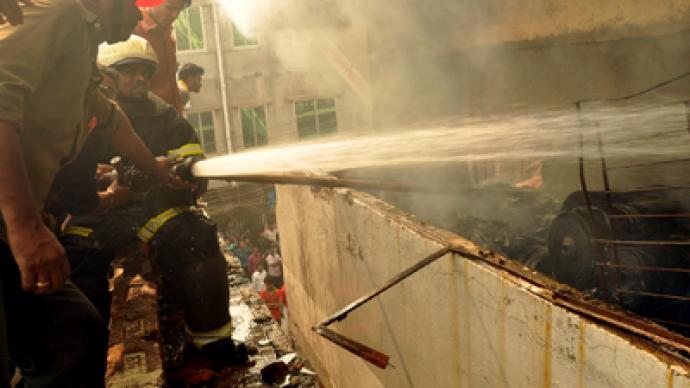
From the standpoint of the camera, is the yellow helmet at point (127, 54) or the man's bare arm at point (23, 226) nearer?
the man's bare arm at point (23, 226)

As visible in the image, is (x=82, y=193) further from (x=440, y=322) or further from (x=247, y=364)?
(x=440, y=322)

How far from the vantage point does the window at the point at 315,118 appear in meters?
18.8

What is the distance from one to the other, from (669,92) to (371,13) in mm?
4036

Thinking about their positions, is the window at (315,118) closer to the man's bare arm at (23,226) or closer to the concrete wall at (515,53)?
the concrete wall at (515,53)

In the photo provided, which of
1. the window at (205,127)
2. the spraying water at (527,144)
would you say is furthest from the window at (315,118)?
the spraying water at (527,144)

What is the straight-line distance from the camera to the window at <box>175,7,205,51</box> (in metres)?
17.4

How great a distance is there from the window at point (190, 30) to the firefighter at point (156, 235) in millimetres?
14789

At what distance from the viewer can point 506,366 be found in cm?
247

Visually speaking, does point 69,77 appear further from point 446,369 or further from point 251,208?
point 251,208

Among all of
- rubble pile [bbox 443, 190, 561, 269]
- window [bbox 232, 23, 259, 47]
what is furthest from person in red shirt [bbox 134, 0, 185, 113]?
window [bbox 232, 23, 259, 47]

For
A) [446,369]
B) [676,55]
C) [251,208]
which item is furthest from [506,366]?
[251,208]

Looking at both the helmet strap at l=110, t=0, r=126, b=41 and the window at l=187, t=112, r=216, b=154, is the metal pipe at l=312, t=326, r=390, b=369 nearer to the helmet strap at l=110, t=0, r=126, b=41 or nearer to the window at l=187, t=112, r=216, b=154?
the helmet strap at l=110, t=0, r=126, b=41

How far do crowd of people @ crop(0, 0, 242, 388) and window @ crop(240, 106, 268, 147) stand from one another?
46.7ft

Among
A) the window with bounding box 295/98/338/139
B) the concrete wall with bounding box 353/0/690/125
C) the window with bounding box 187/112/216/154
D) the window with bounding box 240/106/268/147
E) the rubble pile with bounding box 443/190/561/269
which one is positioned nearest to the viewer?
Result: the rubble pile with bounding box 443/190/561/269
